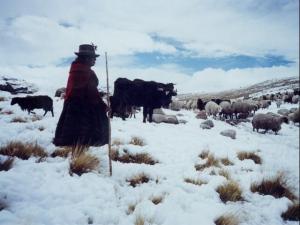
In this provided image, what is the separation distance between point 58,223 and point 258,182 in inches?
165

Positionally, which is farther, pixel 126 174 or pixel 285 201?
pixel 285 201

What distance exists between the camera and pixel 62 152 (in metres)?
5.98

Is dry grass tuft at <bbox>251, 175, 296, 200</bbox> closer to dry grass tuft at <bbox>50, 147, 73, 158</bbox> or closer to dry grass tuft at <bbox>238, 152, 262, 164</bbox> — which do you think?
dry grass tuft at <bbox>238, 152, 262, 164</bbox>

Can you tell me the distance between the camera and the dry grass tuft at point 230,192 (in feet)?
19.0

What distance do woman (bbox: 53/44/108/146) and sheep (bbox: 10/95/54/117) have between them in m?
3.70

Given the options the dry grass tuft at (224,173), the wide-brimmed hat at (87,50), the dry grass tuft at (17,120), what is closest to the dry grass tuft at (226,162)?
the dry grass tuft at (224,173)

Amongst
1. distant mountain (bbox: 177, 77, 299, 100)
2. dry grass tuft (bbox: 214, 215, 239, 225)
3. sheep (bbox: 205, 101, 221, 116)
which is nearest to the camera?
dry grass tuft (bbox: 214, 215, 239, 225)

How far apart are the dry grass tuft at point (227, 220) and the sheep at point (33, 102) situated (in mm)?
6173

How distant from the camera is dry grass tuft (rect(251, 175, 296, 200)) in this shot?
652cm

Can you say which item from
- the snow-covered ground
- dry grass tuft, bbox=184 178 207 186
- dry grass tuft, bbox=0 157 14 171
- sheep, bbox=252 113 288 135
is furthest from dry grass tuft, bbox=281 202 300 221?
sheep, bbox=252 113 288 135

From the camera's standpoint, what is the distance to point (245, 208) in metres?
5.66

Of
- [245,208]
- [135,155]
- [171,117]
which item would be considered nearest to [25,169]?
[135,155]

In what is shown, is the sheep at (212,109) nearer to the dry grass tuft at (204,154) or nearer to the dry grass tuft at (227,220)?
the dry grass tuft at (204,154)

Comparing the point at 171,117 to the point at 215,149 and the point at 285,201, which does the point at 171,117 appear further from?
the point at 285,201
